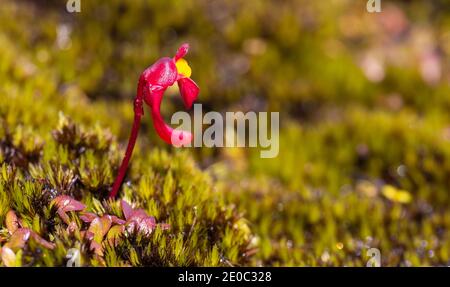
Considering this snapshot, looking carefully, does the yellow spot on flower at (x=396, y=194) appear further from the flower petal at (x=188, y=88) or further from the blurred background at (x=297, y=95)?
the flower petal at (x=188, y=88)

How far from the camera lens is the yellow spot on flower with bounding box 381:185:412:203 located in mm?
3674

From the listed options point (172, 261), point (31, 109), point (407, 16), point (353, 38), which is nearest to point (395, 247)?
point (172, 261)

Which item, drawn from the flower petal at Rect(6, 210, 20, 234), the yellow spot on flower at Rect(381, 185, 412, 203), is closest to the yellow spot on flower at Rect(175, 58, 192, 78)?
the flower petal at Rect(6, 210, 20, 234)

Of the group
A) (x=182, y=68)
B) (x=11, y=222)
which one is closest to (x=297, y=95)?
(x=182, y=68)

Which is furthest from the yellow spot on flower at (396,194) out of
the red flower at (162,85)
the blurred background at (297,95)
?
the red flower at (162,85)

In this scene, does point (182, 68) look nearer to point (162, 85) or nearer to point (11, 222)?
point (162, 85)

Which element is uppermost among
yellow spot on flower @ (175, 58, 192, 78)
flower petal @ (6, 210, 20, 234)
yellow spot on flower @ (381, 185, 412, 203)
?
yellow spot on flower @ (175, 58, 192, 78)

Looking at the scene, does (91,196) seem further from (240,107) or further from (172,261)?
(240,107)

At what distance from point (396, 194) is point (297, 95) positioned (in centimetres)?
129

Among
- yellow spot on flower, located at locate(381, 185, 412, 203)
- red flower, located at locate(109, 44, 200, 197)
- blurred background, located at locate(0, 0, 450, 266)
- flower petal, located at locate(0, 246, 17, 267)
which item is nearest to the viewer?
flower petal, located at locate(0, 246, 17, 267)

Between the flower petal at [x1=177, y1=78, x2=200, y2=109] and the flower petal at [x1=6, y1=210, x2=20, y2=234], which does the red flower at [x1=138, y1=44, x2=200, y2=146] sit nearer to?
the flower petal at [x1=177, y1=78, x2=200, y2=109]

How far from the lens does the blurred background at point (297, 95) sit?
3309 mm

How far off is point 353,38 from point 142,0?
6.48 ft

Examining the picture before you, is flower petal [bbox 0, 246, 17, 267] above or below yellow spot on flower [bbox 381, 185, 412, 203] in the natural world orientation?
below
